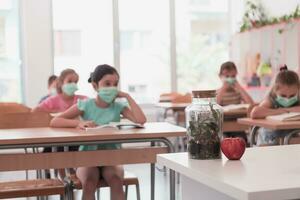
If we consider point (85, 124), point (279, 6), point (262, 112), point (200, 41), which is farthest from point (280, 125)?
point (200, 41)

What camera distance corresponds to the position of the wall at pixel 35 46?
266 inches

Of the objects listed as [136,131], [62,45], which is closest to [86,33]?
[62,45]

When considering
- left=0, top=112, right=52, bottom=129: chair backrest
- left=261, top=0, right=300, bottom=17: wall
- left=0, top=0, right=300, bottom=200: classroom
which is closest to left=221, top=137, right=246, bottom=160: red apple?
left=0, top=0, right=300, bottom=200: classroom

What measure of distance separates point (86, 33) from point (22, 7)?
3.19 ft

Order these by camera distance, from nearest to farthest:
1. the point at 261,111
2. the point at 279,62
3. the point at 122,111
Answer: the point at 122,111, the point at 261,111, the point at 279,62

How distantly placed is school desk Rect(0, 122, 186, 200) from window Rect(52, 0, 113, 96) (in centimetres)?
440

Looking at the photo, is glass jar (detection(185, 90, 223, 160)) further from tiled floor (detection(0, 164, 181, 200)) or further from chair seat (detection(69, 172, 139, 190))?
tiled floor (detection(0, 164, 181, 200))

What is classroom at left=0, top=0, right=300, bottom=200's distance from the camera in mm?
1480

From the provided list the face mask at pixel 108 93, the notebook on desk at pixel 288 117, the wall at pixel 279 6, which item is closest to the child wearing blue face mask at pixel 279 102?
the notebook on desk at pixel 288 117

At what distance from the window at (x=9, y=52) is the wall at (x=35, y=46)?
0.35ft

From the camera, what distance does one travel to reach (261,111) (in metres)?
3.62

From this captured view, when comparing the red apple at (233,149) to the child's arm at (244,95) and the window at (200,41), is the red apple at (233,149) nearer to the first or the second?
the child's arm at (244,95)

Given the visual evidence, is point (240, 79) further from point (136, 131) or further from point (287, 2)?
point (136, 131)

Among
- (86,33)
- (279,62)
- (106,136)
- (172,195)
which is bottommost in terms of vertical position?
(172,195)
